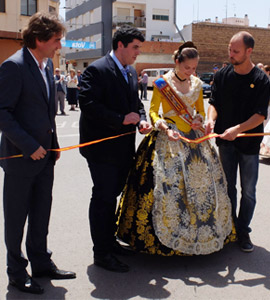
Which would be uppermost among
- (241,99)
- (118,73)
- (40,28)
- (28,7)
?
(28,7)

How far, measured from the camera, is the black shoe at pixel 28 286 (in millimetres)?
3213

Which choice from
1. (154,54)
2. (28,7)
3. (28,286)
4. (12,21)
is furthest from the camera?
(154,54)

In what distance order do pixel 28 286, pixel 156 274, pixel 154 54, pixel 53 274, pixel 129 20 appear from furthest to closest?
pixel 129 20 < pixel 154 54 < pixel 156 274 < pixel 53 274 < pixel 28 286

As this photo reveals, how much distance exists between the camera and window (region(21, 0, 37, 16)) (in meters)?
30.4

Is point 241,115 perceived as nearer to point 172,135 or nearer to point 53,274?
point 172,135

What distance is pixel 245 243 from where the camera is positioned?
162 inches

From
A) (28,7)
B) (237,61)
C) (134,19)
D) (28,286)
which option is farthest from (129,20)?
(28,286)

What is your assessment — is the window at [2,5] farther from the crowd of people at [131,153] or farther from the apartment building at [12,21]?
the crowd of people at [131,153]

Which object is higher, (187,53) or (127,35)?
(127,35)

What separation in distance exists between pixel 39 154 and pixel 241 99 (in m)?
2.03

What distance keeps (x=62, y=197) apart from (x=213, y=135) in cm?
266

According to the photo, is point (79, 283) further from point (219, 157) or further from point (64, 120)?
point (64, 120)

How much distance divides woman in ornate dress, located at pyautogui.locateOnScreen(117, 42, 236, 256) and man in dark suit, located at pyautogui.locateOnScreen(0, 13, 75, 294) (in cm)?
80

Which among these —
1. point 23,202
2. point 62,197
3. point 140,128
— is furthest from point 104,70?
point 62,197
